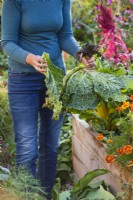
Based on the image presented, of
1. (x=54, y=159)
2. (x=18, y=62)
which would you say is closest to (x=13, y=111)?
(x=18, y=62)

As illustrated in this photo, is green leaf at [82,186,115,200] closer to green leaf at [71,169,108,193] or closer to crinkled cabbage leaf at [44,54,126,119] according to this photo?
green leaf at [71,169,108,193]

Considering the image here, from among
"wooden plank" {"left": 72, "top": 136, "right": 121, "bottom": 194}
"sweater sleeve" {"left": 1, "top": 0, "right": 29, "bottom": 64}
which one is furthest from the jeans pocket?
"wooden plank" {"left": 72, "top": 136, "right": 121, "bottom": 194}

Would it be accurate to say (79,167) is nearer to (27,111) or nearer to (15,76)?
(27,111)

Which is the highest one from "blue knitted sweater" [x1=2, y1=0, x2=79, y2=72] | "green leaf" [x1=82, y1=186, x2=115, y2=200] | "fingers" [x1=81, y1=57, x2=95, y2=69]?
"blue knitted sweater" [x1=2, y1=0, x2=79, y2=72]

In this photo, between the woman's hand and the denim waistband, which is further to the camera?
the denim waistband

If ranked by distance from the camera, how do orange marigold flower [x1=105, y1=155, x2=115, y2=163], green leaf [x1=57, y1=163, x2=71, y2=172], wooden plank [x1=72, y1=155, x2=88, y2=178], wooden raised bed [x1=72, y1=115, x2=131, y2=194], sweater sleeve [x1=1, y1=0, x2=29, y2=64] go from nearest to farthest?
1. sweater sleeve [x1=1, y1=0, x2=29, y2=64]
2. orange marigold flower [x1=105, y1=155, x2=115, y2=163]
3. wooden raised bed [x1=72, y1=115, x2=131, y2=194]
4. wooden plank [x1=72, y1=155, x2=88, y2=178]
5. green leaf [x1=57, y1=163, x2=71, y2=172]

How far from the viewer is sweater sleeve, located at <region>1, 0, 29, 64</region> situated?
275 centimetres

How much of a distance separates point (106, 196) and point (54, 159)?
605 millimetres

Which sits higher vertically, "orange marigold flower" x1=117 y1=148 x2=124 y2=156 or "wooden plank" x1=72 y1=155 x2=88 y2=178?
"orange marigold flower" x1=117 y1=148 x2=124 y2=156

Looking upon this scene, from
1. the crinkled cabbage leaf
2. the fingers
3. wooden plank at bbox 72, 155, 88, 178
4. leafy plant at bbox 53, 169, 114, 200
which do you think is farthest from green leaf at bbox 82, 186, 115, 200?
the fingers

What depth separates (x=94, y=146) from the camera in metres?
3.36

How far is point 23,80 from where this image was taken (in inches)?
115

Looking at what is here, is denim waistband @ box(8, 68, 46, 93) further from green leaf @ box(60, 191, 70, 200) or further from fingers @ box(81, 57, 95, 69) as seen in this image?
green leaf @ box(60, 191, 70, 200)

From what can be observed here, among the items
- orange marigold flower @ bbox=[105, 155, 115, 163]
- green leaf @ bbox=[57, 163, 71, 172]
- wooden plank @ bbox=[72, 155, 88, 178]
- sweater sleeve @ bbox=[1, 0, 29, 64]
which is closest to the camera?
sweater sleeve @ bbox=[1, 0, 29, 64]
